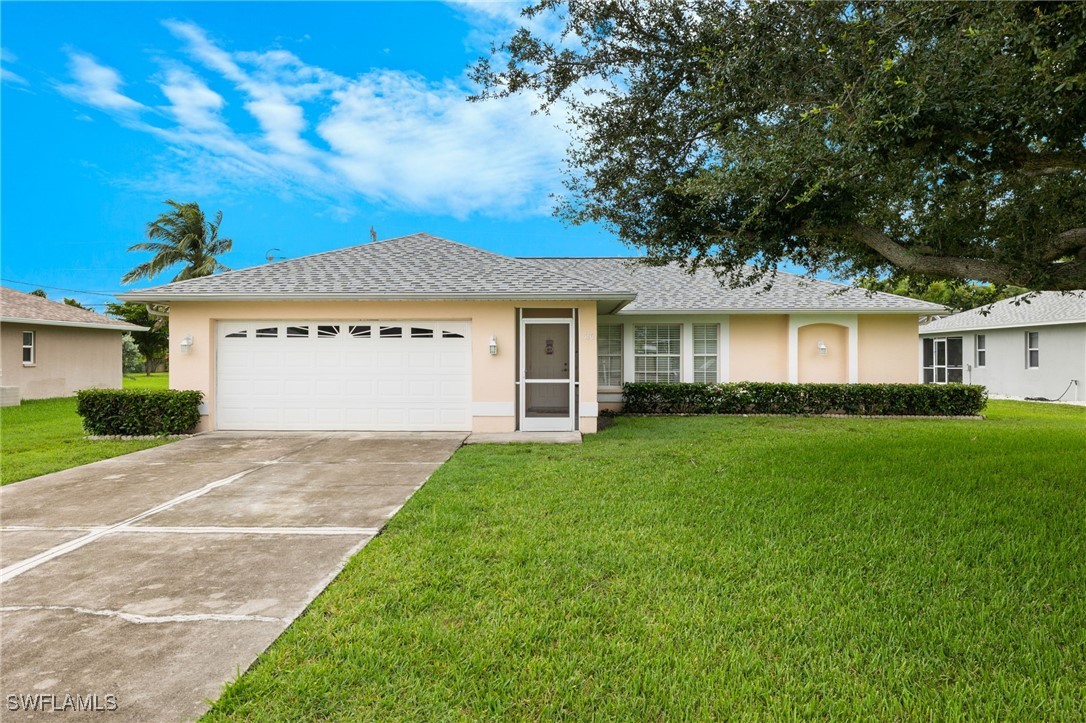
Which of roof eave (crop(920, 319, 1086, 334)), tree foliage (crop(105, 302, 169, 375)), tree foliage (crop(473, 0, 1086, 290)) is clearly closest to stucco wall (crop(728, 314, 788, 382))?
tree foliage (crop(473, 0, 1086, 290))

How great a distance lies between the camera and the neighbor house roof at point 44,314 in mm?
16806

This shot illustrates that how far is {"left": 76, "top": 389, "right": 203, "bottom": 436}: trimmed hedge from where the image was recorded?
34.3 ft

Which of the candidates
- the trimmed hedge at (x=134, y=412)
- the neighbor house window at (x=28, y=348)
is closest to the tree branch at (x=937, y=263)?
the trimmed hedge at (x=134, y=412)

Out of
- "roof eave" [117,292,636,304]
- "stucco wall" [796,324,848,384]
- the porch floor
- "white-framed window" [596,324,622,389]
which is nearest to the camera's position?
the porch floor

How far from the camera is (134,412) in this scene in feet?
34.4

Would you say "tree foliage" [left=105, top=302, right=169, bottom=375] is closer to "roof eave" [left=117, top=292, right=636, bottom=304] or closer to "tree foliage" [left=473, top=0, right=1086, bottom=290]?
"roof eave" [left=117, top=292, right=636, bottom=304]

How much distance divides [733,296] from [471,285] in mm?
7829

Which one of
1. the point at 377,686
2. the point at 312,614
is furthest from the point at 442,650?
the point at 312,614

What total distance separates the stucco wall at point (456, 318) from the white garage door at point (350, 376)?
200 mm

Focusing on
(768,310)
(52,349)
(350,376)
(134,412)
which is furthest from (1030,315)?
(52,349)

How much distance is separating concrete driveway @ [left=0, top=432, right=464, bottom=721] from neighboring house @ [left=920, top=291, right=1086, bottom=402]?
1823 cm

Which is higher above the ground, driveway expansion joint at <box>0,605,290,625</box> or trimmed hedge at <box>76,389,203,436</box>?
trimmed hedge at <box>76,389,203,436</box>

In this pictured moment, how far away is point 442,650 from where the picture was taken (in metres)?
2.98

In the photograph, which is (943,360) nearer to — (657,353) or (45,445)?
(657,353)
